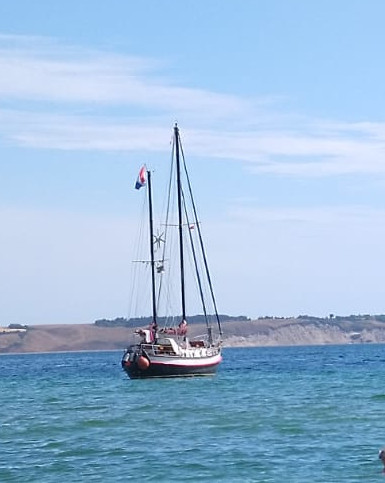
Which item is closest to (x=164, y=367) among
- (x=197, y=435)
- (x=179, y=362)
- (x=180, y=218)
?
(x=179, y=362)

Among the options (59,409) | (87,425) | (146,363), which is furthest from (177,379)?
(87,425)

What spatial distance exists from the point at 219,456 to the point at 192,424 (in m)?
8.85

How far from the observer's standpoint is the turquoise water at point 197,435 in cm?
2870

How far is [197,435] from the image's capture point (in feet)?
118

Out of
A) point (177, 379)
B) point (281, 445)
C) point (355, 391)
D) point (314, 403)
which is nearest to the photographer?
point (281, 445)

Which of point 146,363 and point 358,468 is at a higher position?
point 146,363

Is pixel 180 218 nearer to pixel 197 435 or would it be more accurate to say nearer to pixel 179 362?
pixel 179 362

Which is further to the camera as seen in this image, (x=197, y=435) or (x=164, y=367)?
(x=164, y=367)

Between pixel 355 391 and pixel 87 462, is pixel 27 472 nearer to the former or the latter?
pixel 87 462

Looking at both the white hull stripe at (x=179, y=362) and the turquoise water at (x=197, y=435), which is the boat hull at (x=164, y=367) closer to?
the white hull stripe at (x=179, y=362)

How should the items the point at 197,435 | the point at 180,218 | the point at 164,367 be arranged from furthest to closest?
the point at 180,218 → the point at 164,367 → the point at 197,435

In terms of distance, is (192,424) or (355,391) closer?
(192,424)

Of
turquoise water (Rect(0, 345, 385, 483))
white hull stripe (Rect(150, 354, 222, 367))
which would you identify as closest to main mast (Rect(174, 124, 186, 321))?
white hull stripe (Rect(150, 354, 222, 367))

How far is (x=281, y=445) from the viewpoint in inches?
1297
